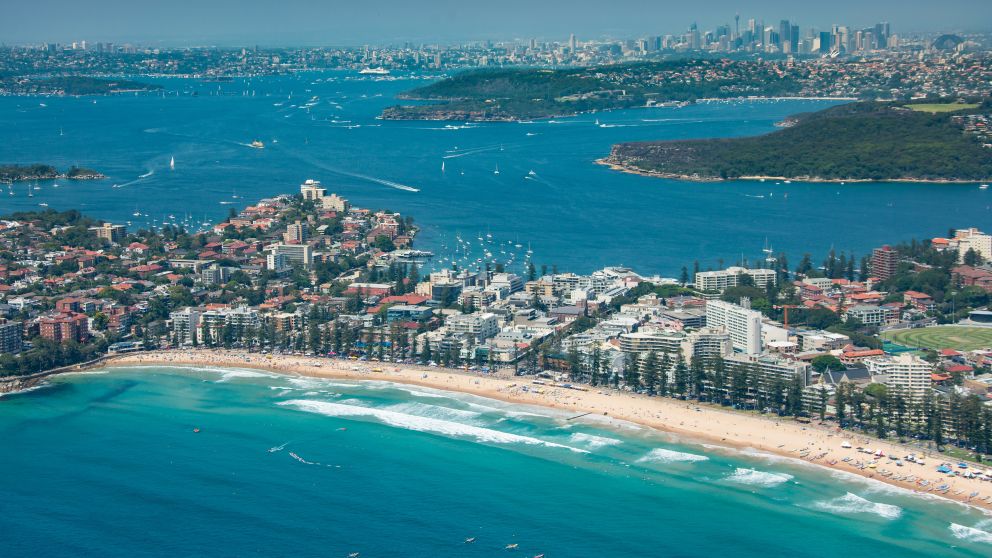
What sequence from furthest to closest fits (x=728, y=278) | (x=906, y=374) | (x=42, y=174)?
(x=42, y=174) → (x=728, y=278) → (x=906, y=374)

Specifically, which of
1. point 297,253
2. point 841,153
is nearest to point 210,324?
point 297,253

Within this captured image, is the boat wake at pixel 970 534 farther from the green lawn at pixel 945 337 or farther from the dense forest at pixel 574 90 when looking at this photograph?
the dense forest at pixel 574 90

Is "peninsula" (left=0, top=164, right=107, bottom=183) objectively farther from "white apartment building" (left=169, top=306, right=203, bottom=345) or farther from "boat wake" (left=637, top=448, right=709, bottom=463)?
"boat wake" (left=637, top=448, right=709, bottom=463)

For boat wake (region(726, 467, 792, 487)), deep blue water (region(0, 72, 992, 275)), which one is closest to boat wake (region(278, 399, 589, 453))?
boat wake (region(726, 467, 792, 487))

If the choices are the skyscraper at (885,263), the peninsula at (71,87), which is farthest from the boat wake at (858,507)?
the peninsula at (71,87)

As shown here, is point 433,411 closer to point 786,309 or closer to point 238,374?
point 238,374

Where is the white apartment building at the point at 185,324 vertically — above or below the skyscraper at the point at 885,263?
below

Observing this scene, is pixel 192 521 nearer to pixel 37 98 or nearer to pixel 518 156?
pixel 518 156
